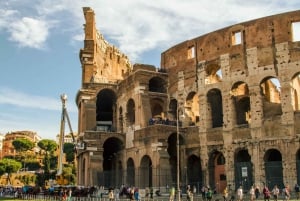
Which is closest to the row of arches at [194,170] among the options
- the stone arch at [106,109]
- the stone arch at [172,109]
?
the stone arch at [172,109]

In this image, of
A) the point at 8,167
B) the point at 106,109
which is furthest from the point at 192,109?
the point at 8,167

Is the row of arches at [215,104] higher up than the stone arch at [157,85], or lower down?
lower down

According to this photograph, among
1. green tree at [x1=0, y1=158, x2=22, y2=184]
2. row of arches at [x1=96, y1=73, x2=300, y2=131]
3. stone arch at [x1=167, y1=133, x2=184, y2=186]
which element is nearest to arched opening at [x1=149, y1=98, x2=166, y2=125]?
row of arches at [x1=96, y1=73, x2=300, y2=131]

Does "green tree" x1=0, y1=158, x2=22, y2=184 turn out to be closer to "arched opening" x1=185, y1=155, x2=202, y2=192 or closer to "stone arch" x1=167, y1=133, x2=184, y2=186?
"stone arch" x1=167, y1=133, x2=184, y2=186

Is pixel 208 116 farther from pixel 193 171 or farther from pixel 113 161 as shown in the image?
pixel 113 161

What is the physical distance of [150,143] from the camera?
106ft

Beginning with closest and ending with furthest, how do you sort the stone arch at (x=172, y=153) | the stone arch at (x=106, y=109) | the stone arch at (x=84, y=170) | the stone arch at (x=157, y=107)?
the stone arch at (x=172, y=153) → the stone arch at (x=157, y=107) → the stone arch at (x=84, y=170) → the stone arch at (x=106, y=109)

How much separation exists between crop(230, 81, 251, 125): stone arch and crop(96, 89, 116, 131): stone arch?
13.9 m

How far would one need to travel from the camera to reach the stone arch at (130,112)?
38531 mm

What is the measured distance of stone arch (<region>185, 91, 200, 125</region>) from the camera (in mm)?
33875

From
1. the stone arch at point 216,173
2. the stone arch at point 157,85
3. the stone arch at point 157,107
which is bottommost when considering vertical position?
the stone arch at point 216,173

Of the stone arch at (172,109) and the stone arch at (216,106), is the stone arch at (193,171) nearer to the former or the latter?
the stone arch at (216,106)

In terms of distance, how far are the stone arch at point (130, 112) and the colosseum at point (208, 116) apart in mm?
96

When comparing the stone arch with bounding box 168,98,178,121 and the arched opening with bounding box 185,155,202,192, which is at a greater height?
the stone arch with bounding box 168,98,178,121
